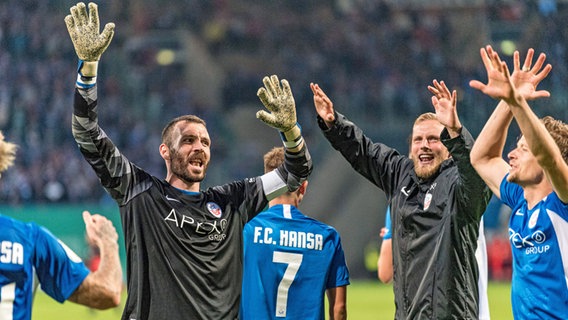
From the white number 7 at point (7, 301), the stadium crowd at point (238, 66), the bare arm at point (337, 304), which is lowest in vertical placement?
the white number 7 at point (7, 301)

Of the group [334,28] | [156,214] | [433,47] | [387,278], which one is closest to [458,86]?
[433,47]

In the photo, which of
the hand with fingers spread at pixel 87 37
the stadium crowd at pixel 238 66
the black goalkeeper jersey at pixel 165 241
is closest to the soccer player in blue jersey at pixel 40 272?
the black goalkeeper jersey at pixel 165 241

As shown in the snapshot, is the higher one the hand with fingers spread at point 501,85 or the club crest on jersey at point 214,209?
the hand with fingers spread at point 501,85

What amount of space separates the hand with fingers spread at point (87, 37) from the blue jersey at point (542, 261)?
8.96 feet

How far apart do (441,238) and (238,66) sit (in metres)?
29.1

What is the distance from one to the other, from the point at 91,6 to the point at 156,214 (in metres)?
1.36

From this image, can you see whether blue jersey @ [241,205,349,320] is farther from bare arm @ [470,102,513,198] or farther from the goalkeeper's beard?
bare arm @ [470,102,513,198]

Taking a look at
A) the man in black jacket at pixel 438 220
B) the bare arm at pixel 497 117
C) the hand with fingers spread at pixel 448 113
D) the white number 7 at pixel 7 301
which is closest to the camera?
the white number 7 at pixel 7 301

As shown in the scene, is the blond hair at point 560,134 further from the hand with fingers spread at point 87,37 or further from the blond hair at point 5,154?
the blond hair at point 5,154

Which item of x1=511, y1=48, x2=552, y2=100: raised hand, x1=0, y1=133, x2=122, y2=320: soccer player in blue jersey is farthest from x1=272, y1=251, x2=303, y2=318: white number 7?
x1=511, y1=48, x2=552, y2=100: raised hand

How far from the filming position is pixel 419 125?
6.64 metres

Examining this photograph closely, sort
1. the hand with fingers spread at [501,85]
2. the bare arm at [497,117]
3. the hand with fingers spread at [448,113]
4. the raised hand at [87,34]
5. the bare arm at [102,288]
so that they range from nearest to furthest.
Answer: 1. the bare arm at [102,288]
2. the hand with fingers spread at [501,85]
3. the bare arm at [497,117]
4. the raised hand at [87,34]
5. the hand with fingers spread at [448,113]

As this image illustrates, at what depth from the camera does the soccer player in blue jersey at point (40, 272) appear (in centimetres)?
440

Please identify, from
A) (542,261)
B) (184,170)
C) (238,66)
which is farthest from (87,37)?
(238,66)
